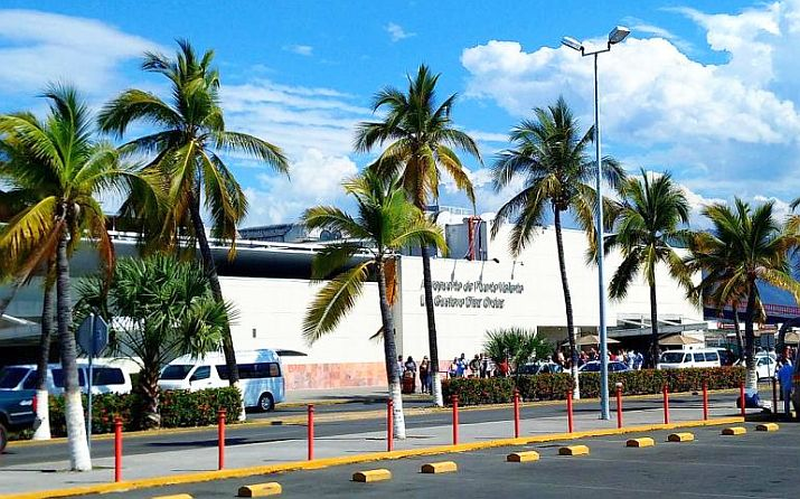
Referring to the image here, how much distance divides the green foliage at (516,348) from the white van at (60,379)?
42.5 feet

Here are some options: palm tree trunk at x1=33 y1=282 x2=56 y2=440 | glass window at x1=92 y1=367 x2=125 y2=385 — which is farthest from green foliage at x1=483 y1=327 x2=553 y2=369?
palm tree trunk at x1=33 y1=282 x2=56 y2=440

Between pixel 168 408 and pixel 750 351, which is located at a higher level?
pixel 750 351

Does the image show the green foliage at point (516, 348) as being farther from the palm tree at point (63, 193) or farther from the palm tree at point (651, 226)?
the palm tree at point (63, 193)

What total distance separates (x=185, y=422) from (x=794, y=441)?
15.3m

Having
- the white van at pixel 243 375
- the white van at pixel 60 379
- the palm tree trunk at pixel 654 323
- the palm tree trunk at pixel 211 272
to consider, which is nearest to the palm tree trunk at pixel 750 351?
the palm tree trunk at pixel 654 323

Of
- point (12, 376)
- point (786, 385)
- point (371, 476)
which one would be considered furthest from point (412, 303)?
point (371, 476)

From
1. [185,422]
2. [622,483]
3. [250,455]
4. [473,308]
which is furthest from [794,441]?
[473,308]

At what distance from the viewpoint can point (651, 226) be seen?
42.9 m

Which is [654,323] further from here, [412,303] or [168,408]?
[168,408]

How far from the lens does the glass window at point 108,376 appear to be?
30.0 m

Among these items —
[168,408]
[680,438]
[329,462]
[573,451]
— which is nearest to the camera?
[329,462]

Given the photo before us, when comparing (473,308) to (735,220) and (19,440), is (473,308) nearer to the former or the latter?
(735,220)

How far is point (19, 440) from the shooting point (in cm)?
2591

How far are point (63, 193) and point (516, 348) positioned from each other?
2334 centimetres
